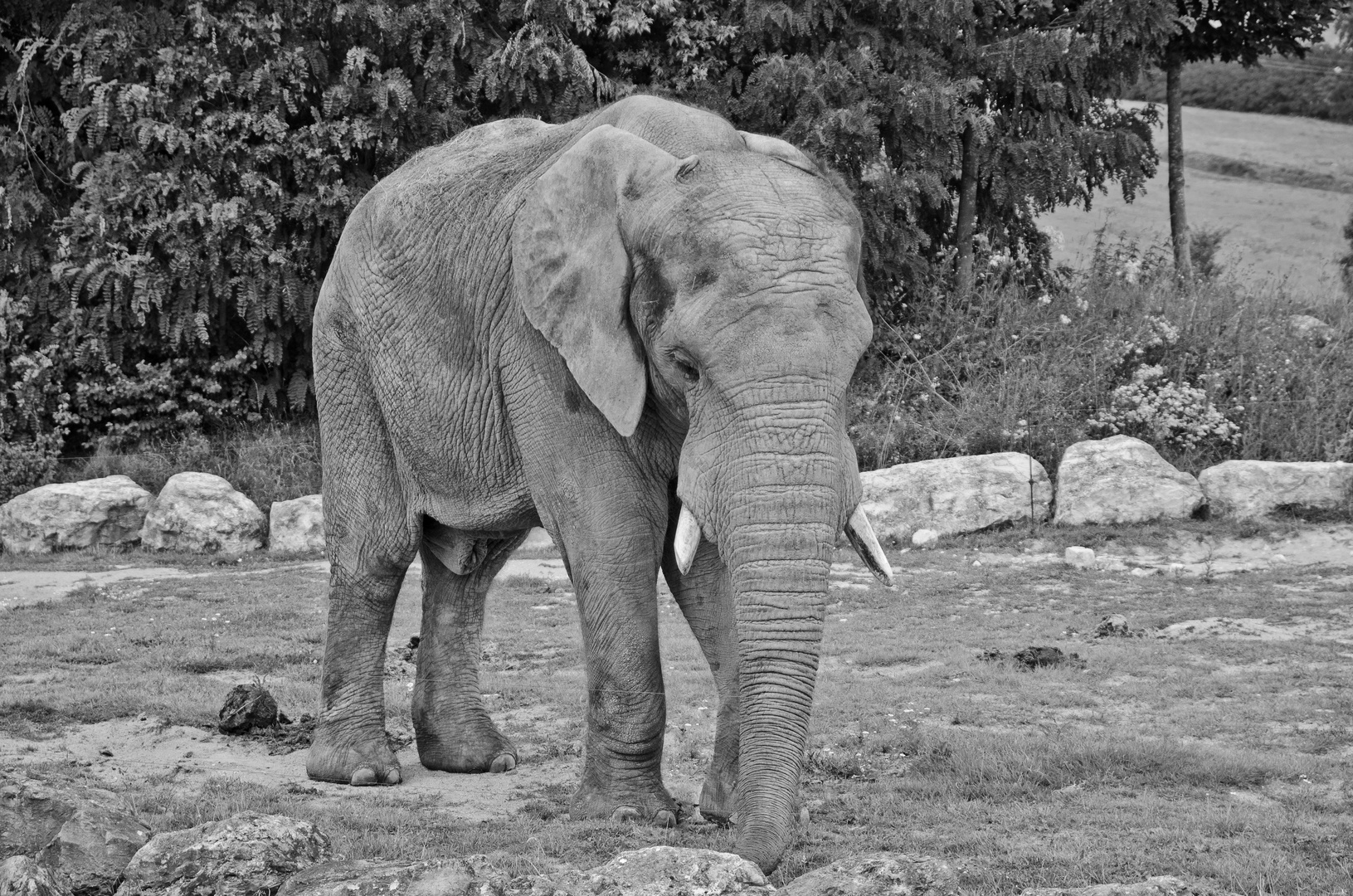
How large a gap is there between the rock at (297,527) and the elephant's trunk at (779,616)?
414 inches

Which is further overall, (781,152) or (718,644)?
(718,644)

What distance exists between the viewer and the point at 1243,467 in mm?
14789

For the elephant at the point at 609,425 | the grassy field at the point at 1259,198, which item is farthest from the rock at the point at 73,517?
the grassy field at the point at 1259,198

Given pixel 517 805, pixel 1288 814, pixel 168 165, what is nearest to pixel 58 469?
pixel 168 165

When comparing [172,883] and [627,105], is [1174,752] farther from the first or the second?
[172,883]

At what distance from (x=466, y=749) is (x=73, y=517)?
9415 mm

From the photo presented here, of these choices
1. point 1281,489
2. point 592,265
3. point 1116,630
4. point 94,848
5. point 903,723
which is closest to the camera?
point 94,848

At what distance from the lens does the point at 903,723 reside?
8617mm

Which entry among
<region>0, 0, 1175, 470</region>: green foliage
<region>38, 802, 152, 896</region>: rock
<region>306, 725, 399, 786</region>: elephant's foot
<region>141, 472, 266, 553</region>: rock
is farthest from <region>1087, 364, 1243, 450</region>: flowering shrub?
<region>38, 802, 152, 896</region>: rock

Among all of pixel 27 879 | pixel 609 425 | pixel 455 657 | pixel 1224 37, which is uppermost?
pixel 1224 37

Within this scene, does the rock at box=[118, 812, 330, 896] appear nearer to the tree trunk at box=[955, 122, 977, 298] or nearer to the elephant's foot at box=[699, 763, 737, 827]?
the elephant's foot at box=[699, 763, 737, 827]

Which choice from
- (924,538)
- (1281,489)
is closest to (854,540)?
(924,538)

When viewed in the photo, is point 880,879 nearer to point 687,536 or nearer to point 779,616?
point 779,616

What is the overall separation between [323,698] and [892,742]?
2.90 m
